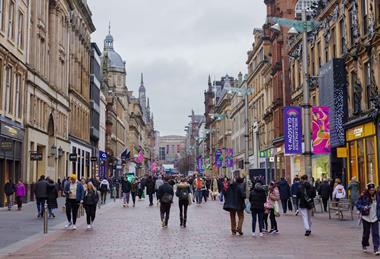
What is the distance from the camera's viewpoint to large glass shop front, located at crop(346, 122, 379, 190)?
1104 inches

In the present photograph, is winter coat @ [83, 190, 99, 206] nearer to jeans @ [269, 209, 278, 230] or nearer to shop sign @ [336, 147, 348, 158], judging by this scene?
jeans @ [269, 209, 278, 230]

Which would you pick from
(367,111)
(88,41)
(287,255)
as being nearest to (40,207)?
(287,255)

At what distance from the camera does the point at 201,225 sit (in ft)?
65.7

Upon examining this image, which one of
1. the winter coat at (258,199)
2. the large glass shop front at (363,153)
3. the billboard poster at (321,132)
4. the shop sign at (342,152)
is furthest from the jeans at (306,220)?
the shop sign at (342,152)

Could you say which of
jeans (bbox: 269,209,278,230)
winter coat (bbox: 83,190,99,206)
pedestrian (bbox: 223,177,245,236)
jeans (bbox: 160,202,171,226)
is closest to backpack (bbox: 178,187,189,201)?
jeans (bbox: 160,202,171,226)

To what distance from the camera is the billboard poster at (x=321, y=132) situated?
1104 inches

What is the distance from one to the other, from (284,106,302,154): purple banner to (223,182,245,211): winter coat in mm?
14367

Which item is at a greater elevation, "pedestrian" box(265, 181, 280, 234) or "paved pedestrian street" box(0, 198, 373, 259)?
"pedestrian" box(265, 181, 280, 234)

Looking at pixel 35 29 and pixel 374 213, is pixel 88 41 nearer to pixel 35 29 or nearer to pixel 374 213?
pixel 35 29

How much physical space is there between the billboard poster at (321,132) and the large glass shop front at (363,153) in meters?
2.04

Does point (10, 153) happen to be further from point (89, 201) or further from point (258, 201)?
point (258, 201)

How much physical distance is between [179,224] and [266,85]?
39.8 m

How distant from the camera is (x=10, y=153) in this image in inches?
Answer: 1275

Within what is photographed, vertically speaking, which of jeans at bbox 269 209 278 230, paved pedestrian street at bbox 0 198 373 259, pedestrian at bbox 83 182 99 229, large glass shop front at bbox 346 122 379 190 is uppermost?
large glass shop front at bbox 346 122 379 190
